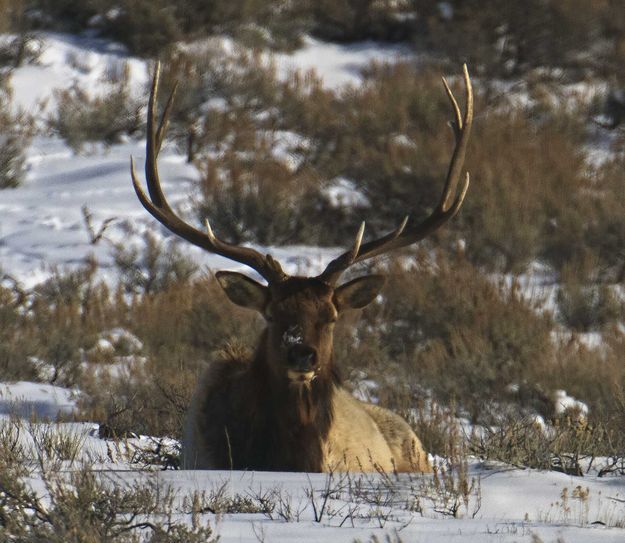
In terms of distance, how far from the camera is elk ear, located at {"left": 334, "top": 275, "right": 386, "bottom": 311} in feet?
21.2

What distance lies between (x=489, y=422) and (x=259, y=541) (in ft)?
19.2

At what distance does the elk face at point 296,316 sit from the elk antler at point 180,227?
3.2 inches

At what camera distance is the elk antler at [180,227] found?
6309mm

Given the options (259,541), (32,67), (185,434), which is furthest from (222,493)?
(32,67)

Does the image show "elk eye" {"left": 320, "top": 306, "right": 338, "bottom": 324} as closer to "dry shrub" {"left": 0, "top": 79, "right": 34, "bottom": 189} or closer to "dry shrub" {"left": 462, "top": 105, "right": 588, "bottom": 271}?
"dry shrub" {"left": 462, "top": 105, "right": 588, "bottom": 271}

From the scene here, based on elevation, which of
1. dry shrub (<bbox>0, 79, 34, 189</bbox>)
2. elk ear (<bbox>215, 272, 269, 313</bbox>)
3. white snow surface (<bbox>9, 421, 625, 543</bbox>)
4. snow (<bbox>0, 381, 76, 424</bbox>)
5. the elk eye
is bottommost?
snow (<bbox>0, 381, 76, 424</bbox>)

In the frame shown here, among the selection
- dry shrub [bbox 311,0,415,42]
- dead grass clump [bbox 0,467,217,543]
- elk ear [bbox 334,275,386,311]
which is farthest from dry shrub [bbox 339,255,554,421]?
dry shrub [bbox 311,0,415,42]

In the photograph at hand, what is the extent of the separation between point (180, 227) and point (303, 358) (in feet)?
4.20

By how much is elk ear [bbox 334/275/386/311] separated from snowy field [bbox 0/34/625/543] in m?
1.19

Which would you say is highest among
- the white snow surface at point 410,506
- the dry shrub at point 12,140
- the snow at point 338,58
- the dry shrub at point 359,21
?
the dry shrub at point 359,21

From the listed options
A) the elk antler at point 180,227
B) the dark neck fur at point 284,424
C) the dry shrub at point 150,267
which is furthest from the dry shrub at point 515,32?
the dark neck fur at point 284,424

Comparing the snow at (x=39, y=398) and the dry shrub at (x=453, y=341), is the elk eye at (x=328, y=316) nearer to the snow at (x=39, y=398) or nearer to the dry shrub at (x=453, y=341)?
the snow at (x=39, y=398)

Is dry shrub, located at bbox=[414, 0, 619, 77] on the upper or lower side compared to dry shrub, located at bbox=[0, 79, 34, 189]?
upper

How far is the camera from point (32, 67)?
16172 mm
